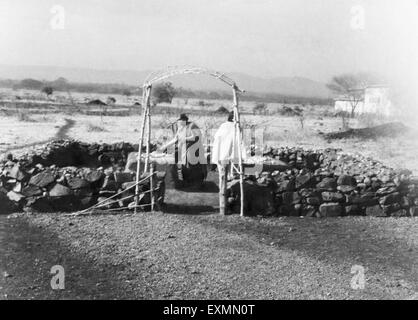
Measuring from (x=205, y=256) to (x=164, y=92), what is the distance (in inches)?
1739

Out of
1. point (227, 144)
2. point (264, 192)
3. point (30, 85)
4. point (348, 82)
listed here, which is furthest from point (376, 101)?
point (30, 85)

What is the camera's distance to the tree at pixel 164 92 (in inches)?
1969

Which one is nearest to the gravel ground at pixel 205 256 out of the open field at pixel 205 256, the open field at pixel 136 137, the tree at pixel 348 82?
the open field at pixel 205 256

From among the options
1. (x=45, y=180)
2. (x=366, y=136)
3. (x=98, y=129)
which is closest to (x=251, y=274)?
(x=45, y=180)

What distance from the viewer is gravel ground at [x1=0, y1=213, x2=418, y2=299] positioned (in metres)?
5.60

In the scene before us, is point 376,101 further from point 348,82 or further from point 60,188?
point 60,188

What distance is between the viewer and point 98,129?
22.6 meters

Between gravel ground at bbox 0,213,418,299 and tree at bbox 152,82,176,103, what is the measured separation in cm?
4238

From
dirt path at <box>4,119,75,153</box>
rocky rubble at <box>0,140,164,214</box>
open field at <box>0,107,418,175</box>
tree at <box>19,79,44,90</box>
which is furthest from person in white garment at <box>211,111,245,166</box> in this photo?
tree at <box>19,79,44,90</box>

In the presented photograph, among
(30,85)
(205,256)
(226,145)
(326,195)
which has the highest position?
(30,85)

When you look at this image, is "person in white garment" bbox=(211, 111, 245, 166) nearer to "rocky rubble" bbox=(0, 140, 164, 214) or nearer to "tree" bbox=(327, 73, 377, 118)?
"rocky rubble" bbox=(0, 140, 164, 214)

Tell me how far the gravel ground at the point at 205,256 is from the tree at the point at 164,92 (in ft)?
139

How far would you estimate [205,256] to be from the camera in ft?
21.3

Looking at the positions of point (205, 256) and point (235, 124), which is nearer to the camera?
point (205, 256)
